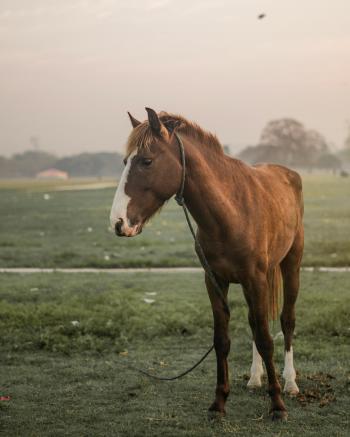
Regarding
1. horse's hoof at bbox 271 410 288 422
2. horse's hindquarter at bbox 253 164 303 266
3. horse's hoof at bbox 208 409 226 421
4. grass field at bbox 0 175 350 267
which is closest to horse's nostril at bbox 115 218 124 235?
horse's hindquarter at bbox 253 164 303 266

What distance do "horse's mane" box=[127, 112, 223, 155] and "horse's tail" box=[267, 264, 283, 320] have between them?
1632 millimetres

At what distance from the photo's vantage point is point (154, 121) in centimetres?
466

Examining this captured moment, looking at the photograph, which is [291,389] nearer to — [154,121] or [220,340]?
[220,340]

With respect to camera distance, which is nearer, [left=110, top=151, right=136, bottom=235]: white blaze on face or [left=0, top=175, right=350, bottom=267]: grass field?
[left=110, top=151, right=136, bottom=235]: white blaze on face

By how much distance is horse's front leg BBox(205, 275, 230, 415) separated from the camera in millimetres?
5445

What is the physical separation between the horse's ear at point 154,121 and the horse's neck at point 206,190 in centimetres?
35

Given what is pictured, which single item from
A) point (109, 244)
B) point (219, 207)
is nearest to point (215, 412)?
point (219, 207)

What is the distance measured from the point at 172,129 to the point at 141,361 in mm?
3237

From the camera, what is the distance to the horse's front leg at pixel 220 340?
5445 millimetres

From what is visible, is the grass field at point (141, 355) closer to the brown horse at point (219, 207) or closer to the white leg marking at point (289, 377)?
the white leg marking at point (289, 377)

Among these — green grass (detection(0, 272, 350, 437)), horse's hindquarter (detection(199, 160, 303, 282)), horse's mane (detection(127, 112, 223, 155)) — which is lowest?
green grass (detection(0, 272, 350, 437))

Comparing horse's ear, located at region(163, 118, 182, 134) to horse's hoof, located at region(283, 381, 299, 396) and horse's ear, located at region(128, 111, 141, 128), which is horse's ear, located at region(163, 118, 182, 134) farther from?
horse's hoof, located at region(283, 381, 299, 396)

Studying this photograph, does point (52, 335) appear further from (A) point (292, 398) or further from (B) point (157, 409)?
(A) point (292, 398)

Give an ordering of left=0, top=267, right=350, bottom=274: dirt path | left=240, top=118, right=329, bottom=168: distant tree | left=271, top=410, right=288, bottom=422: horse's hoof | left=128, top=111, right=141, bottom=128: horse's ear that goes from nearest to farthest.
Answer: left=128, top=111, right=141, bottom=128: horse's ear < left=271, top=410, right=288, bottom=422: horse's hoof < left=0, top=267, right=350, bottom=274: dirt path < left=240, top=118, right=329, bottom=168: distant tree
